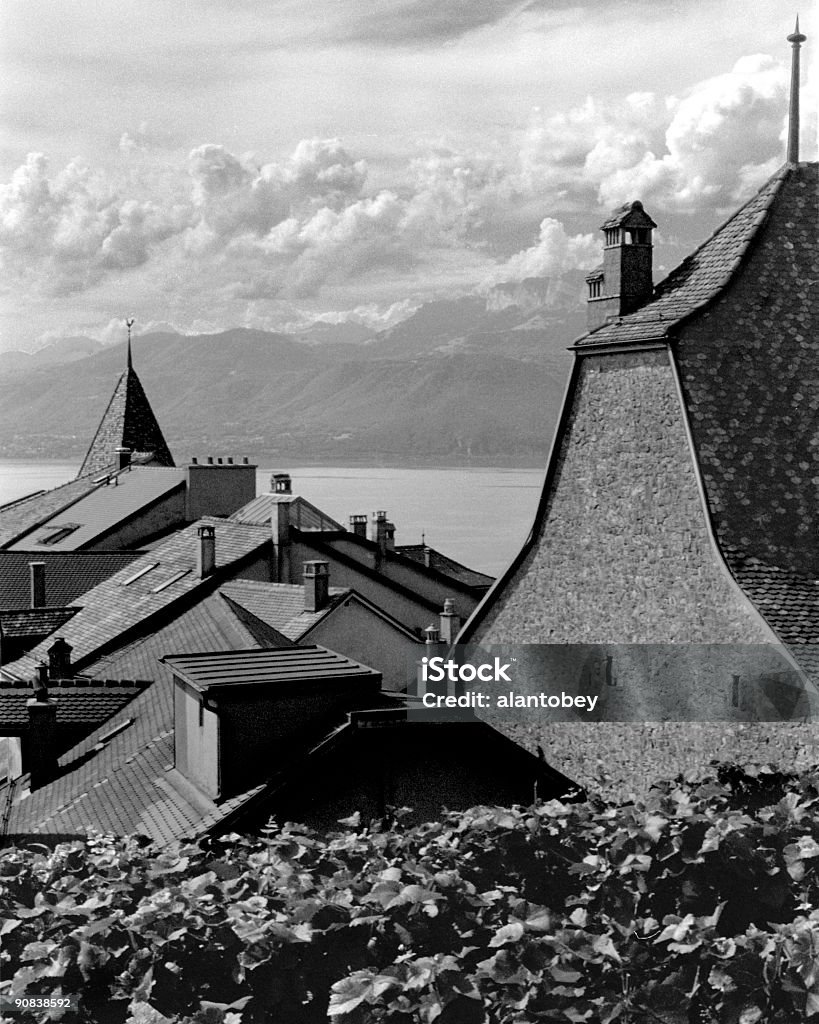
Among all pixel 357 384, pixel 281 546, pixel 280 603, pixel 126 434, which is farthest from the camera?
pixel 126 434

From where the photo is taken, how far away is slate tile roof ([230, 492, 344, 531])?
28047 millimetres

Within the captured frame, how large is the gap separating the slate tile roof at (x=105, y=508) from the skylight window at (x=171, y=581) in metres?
8.75

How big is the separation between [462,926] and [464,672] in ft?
28.0

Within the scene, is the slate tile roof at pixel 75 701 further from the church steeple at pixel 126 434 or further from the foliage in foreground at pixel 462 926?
the church steeple at pixel 126 434

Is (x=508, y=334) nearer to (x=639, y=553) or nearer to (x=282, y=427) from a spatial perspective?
(x=639, y=553)

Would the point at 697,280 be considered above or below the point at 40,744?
above

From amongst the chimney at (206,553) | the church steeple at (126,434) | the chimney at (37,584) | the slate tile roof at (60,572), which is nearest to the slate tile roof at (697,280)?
the chimney at (206,553)

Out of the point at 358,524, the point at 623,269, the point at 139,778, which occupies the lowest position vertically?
the point at 139,778

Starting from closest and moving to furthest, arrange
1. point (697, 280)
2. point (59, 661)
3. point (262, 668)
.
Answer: point (262, 668) < point (697, 280) < point (59, 661)

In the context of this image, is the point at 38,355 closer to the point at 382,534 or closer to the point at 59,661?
the point at 59,661

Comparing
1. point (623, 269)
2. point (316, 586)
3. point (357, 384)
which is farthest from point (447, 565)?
point (623, 269)

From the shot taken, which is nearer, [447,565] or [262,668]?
[262,668]

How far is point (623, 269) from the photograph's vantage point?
13.5 meters
